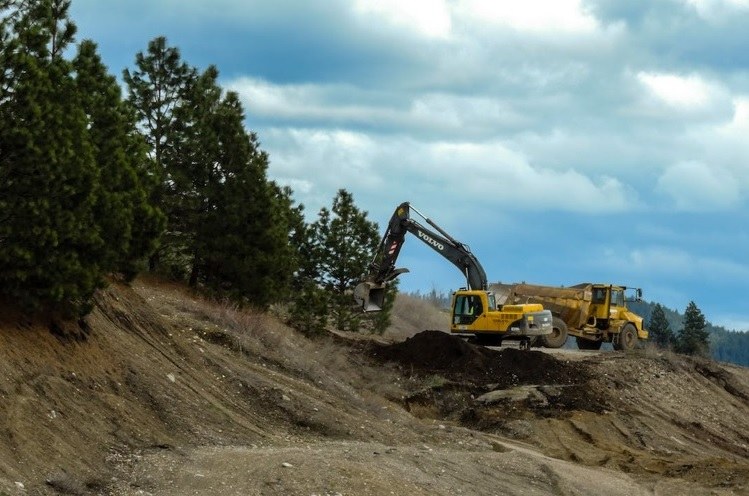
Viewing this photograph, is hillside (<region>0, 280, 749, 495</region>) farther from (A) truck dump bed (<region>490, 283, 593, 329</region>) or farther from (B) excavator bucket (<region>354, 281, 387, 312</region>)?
(A) truck dump bed (<region>490, 283, 593, 329</region>)

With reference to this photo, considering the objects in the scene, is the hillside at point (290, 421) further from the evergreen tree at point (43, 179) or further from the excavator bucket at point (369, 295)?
the excavator bucket at point (369, 295)

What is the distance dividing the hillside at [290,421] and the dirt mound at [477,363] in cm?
10

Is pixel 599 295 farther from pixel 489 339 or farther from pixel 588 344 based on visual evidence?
pixel 489 339

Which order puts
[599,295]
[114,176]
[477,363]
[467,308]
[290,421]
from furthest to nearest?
[599,295], [467,308], [477,363], [290,421], [114,176]

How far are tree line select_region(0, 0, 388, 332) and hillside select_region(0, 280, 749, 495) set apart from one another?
3.56 feet

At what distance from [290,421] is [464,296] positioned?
2119cm

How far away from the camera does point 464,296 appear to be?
41.1 m

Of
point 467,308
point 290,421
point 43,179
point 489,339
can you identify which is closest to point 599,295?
point 489,339

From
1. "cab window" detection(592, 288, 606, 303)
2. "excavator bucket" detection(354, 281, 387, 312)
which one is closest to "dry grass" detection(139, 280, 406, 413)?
"excavator bucket" detection(354, 281, 387, 312)

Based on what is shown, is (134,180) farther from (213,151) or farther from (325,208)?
(325,208)

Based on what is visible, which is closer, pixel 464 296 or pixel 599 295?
pixel 464 296

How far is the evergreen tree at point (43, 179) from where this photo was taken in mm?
16641

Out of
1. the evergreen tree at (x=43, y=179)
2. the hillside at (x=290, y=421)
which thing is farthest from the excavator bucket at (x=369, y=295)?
the evergreen tree at (x=43, y=179)

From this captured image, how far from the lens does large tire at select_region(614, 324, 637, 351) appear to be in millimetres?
46438
